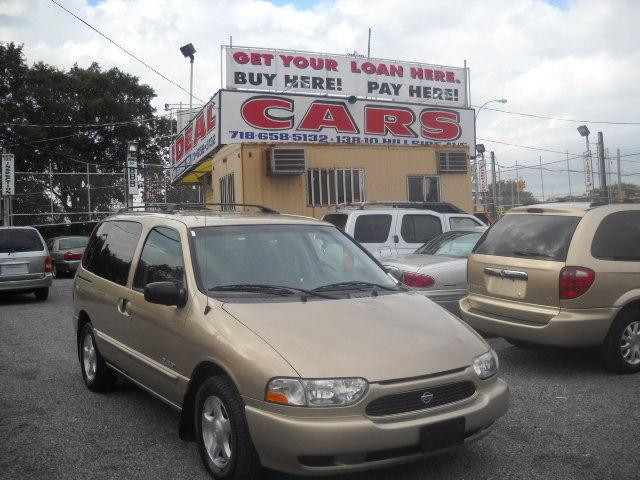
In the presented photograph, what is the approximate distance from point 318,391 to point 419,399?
55 cm

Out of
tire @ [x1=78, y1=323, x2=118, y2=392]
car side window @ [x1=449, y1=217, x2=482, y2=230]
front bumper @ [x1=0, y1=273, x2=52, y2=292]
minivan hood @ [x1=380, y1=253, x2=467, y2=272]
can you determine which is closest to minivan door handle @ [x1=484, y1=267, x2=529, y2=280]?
A: minivan hood @ [x1=380, y1=253, x2=467, y2=272]

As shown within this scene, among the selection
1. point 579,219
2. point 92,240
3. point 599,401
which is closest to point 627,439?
point 599,401

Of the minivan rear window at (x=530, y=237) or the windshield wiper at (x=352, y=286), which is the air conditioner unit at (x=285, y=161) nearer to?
the minivan rear window at (x=530, y=237)

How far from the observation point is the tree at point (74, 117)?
40.5 m

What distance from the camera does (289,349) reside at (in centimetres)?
339

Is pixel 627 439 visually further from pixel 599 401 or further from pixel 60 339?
pixel 60 339

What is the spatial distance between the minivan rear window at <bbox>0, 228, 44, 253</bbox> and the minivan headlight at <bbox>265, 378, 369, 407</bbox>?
1196 cm

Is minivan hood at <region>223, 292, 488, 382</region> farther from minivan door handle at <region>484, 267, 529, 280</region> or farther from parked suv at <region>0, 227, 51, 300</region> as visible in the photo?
parked suv at <region>0, 227, 51, 300</region>

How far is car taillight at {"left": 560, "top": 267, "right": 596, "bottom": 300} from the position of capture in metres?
5.69

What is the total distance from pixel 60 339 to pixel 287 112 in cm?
1082

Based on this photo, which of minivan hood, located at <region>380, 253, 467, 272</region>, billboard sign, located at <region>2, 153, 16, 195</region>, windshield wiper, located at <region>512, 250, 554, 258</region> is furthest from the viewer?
billboard sign, located at <region>2, 153, 16, 195</region>

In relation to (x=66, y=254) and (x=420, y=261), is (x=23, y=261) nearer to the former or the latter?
(x=66, y=254)

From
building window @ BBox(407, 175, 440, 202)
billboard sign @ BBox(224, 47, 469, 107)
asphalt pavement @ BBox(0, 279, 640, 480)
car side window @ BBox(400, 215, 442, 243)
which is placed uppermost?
billboard sign @ BBox(224, 47, 469, 107)

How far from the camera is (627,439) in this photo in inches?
168
